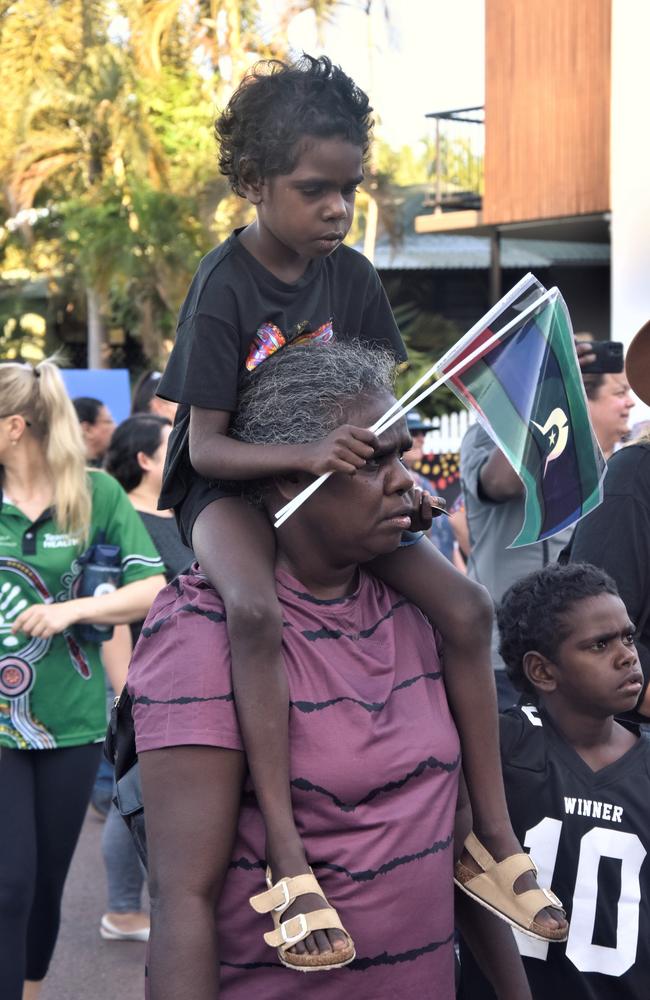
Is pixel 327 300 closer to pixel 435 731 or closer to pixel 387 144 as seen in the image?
pixel 435 731

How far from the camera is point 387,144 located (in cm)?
2770

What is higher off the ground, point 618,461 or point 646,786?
point 618,461

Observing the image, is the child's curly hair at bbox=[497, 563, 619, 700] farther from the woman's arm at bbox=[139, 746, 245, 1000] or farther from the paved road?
the paved road

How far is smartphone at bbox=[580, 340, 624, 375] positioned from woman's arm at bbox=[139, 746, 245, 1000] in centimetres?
198

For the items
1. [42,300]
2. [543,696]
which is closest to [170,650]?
[543,696]

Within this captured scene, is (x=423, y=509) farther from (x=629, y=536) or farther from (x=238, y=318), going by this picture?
(x=629, y=536)

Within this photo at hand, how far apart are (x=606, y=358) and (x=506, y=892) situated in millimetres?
1876

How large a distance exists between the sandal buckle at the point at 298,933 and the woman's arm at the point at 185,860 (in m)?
0.14

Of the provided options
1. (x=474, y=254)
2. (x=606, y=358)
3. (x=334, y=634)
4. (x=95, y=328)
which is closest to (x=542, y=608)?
(x=606, y=358)

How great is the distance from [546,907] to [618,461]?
1.43 metres

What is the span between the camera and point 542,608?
3.73m

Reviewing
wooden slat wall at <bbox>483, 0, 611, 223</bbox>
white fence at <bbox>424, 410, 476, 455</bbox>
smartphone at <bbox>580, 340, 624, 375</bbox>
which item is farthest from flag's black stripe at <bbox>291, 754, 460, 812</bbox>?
wooden slat wall at <bbox>483, 0, 611, 223</bbox>

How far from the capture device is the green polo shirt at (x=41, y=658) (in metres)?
4.50

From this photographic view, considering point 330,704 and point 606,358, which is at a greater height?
point 606,358
